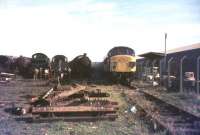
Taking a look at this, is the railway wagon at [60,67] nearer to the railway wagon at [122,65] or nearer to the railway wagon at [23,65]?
the railway wagon at [23,65]

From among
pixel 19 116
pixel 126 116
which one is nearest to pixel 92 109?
pixel 126 116

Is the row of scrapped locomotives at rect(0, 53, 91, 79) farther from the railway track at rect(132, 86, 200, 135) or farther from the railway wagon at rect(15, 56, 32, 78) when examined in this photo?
the railway track at rect(132, 86, 200, 135)

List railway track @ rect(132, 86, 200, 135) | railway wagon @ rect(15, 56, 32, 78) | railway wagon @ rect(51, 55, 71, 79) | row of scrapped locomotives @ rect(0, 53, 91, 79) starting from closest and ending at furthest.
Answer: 1. railway track @ rect(132, 86, 200, 135)
2. railway wagon @ rect(51, 55, 71, 79)
3. row of scrapped locomotives @ rect(0, 53, 91, 79)
4. railway wagon @ rect(15, 56, 32, 78)

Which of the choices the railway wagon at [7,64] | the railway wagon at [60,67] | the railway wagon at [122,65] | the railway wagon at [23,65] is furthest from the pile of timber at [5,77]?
the railway wagon at [122,65]

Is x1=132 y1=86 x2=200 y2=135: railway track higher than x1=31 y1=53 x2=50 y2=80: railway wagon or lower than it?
lower

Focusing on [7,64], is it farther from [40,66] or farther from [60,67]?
[60,67]

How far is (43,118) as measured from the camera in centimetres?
1052

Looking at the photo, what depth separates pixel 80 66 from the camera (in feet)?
121

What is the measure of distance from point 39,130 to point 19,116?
7.74 feet

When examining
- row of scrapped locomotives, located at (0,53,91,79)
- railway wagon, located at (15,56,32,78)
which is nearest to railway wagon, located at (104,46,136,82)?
row of scrapped locomotives, located at (0,53,91,79)

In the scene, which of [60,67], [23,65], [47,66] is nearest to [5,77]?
[47,66]

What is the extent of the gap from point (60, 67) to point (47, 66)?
3.71 ft

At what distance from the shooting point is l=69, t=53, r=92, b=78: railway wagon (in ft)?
121

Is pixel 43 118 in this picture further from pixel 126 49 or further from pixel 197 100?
pixel 126 49
